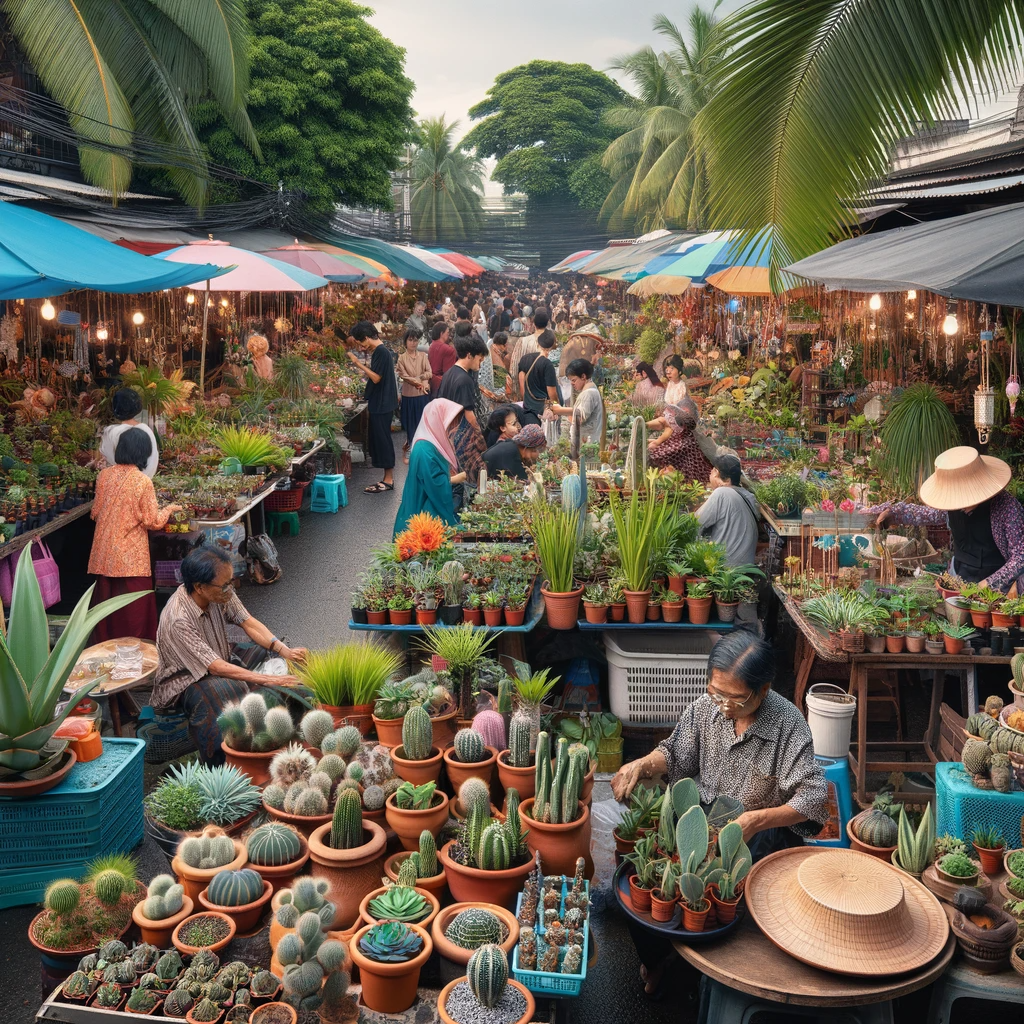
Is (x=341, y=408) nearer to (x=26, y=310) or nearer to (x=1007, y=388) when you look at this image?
(x=26, y=310)

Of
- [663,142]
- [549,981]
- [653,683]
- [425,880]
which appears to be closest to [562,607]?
[653,683]

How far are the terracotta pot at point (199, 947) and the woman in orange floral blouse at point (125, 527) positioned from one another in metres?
3.76

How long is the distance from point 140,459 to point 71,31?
26.2 feet

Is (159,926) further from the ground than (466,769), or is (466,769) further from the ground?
(466,769)

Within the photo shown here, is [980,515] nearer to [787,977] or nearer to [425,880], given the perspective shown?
[787,977]

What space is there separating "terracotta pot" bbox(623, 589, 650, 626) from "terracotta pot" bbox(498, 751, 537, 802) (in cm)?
204

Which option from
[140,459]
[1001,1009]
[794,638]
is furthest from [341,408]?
[1001,1009]

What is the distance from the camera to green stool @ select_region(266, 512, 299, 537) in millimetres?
10562

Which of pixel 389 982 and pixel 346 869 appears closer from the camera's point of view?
pixel 389 982

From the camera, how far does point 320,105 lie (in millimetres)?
20188

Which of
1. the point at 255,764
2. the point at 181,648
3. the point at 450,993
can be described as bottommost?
the point at 450,993

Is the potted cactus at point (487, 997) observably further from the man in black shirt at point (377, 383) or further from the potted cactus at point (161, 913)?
the man in black shirt at point (377, 383)

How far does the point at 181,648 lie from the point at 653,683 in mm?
2331

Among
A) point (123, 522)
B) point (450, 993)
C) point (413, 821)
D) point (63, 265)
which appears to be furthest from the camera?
point (123, 522)
